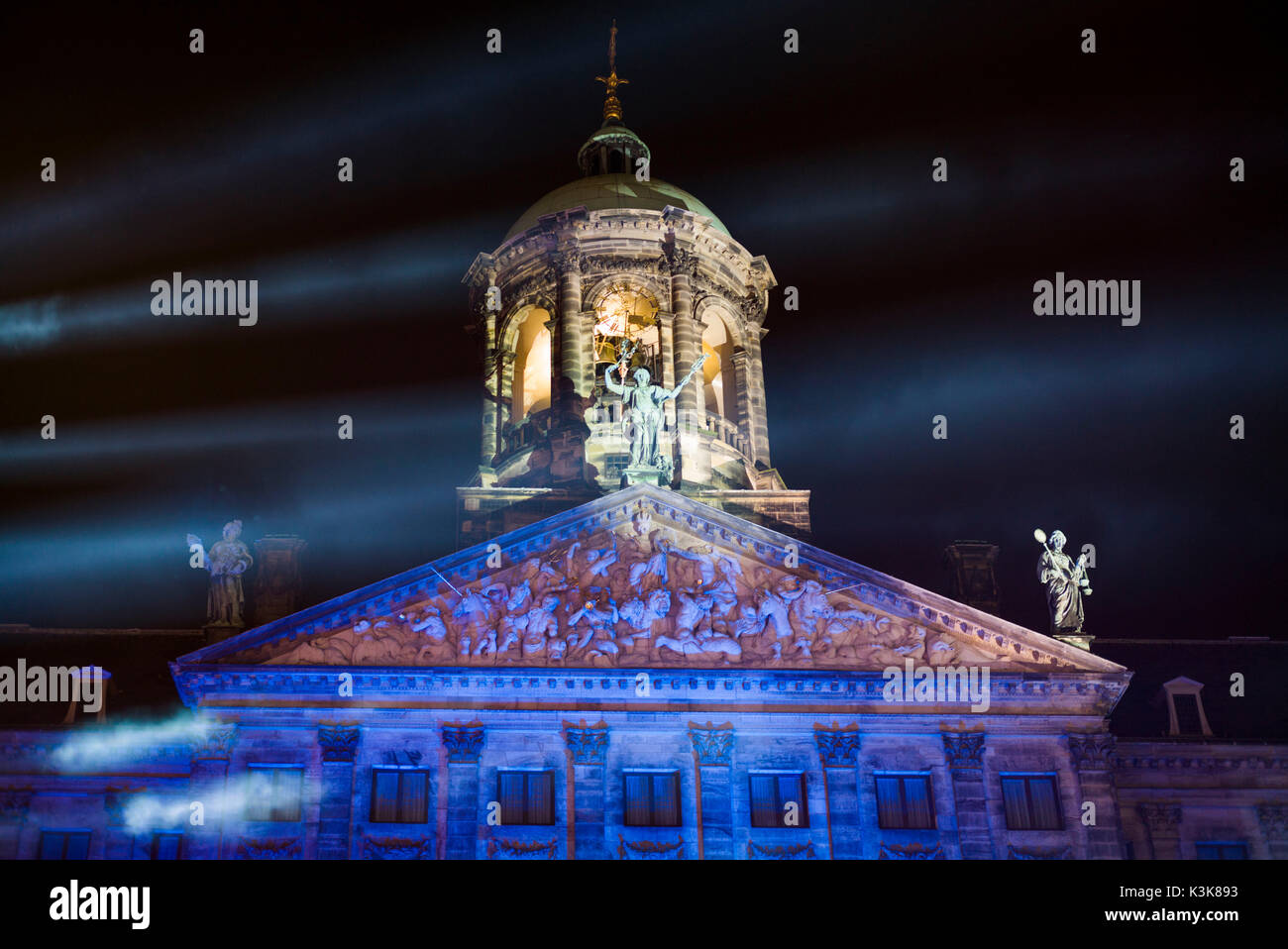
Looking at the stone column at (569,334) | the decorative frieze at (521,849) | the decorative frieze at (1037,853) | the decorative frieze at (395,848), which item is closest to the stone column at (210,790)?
the decorative frieze at (395,848)

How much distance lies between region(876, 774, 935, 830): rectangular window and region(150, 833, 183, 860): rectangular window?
1489cm

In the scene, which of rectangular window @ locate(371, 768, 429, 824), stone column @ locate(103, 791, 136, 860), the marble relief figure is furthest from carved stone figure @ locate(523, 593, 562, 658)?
stone column @ locate(103, 791, 136, 860)

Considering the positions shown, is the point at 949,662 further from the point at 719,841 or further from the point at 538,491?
the point at 538,491

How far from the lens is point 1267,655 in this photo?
1347 inches

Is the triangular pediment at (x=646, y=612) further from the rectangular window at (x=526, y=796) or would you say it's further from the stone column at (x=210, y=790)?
the rectangular window at (x=526, y=796)

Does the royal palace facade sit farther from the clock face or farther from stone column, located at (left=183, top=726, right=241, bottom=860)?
the clock face

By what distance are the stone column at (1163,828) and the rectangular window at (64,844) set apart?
2370 cm

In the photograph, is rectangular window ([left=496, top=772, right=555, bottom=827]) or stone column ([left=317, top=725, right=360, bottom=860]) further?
rectangular window ([left=496, top=772, right=555, bottom=827])

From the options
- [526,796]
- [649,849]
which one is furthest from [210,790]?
[649,849]

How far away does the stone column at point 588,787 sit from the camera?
86.0ft

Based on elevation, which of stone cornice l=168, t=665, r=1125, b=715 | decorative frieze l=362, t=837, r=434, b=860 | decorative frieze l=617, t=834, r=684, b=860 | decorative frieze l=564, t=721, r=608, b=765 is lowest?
decorative frieze l=617, t=834, r=684, b=860

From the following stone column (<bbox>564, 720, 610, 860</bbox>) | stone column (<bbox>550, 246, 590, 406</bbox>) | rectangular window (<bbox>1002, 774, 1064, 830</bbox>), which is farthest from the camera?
stone column (<bbox>550, 246, 590, 406</bbox>)

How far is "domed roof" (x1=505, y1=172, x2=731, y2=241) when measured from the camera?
40.7 meters

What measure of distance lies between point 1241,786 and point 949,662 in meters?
8.40
